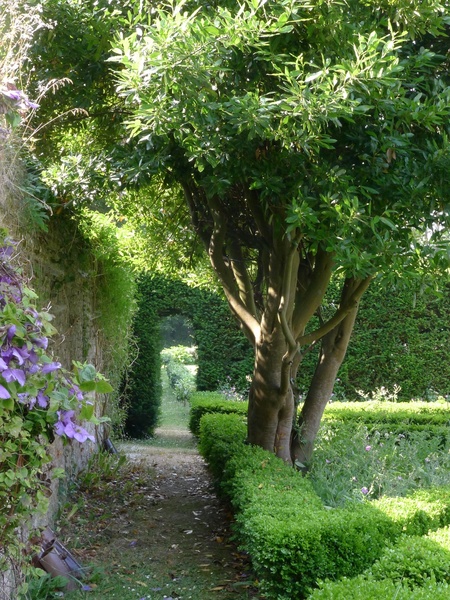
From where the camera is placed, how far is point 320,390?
21.1ft

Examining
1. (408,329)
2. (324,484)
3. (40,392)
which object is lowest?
(324,484)

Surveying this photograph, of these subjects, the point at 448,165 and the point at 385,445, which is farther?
the point at 385,445

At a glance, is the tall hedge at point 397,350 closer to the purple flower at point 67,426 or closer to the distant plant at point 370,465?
the distant plant at point 370,465

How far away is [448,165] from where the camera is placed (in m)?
3.95

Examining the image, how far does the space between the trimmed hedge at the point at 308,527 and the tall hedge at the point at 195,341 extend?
25.4 feet

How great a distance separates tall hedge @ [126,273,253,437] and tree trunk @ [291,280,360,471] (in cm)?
585

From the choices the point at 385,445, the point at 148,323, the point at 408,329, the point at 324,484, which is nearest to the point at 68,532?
the point at 324,484

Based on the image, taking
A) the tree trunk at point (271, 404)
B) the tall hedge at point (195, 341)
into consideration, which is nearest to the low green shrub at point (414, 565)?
the tree trunk at point (271, 404)

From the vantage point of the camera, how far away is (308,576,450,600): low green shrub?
8.36 feet

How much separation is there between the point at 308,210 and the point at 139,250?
360 centimetres

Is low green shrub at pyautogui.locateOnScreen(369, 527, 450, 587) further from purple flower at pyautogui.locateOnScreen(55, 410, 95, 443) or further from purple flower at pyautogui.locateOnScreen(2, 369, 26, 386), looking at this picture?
purple flower at pyautogui.locateOnScreen(2, 369, 26, 386)

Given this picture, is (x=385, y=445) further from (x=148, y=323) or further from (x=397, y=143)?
(x=148, y=323)

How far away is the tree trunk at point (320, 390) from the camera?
6.32 meters

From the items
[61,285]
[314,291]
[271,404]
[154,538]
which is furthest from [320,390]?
[61,285]
